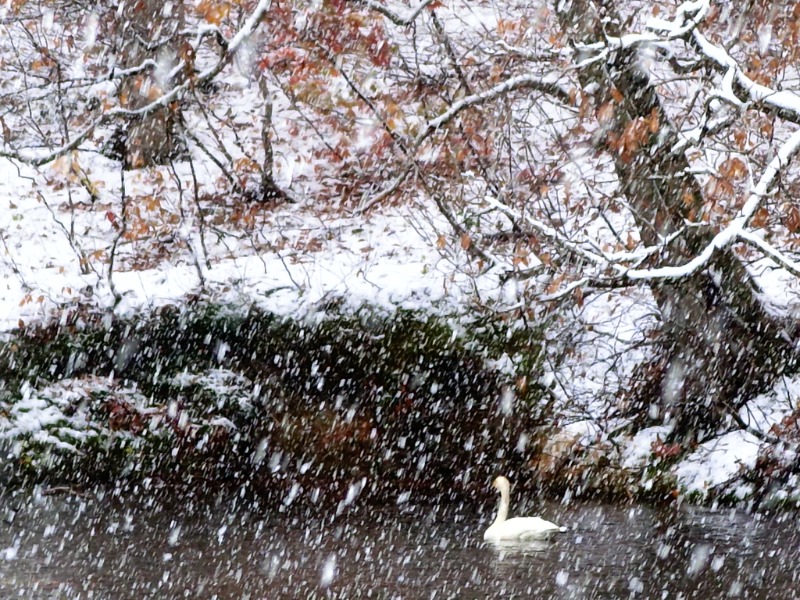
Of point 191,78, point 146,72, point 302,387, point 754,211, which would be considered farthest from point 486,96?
point 146,72

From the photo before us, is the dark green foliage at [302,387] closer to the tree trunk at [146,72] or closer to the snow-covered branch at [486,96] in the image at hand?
the snow-covered branch at [486,96]

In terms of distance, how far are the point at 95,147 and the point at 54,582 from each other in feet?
39.0

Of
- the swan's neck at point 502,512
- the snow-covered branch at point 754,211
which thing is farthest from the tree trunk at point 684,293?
the swan's neck at point 502,512

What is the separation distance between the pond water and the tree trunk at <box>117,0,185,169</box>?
7.93 metres

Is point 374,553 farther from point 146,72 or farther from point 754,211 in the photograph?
point 146,72

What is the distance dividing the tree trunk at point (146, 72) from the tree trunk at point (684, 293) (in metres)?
7.73

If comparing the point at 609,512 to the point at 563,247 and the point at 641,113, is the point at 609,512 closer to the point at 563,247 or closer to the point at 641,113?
the point at 563,247

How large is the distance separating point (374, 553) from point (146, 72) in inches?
395

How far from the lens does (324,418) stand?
10602 millimetres

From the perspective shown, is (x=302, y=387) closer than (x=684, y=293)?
No

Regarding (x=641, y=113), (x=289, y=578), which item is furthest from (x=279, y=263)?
(x=289, y=578)

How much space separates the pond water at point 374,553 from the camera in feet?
21.6

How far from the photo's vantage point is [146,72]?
15.0 meters

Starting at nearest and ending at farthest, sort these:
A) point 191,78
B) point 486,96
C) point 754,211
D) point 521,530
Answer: point 754,211
point 521,530
point 191,78
point 486,96
